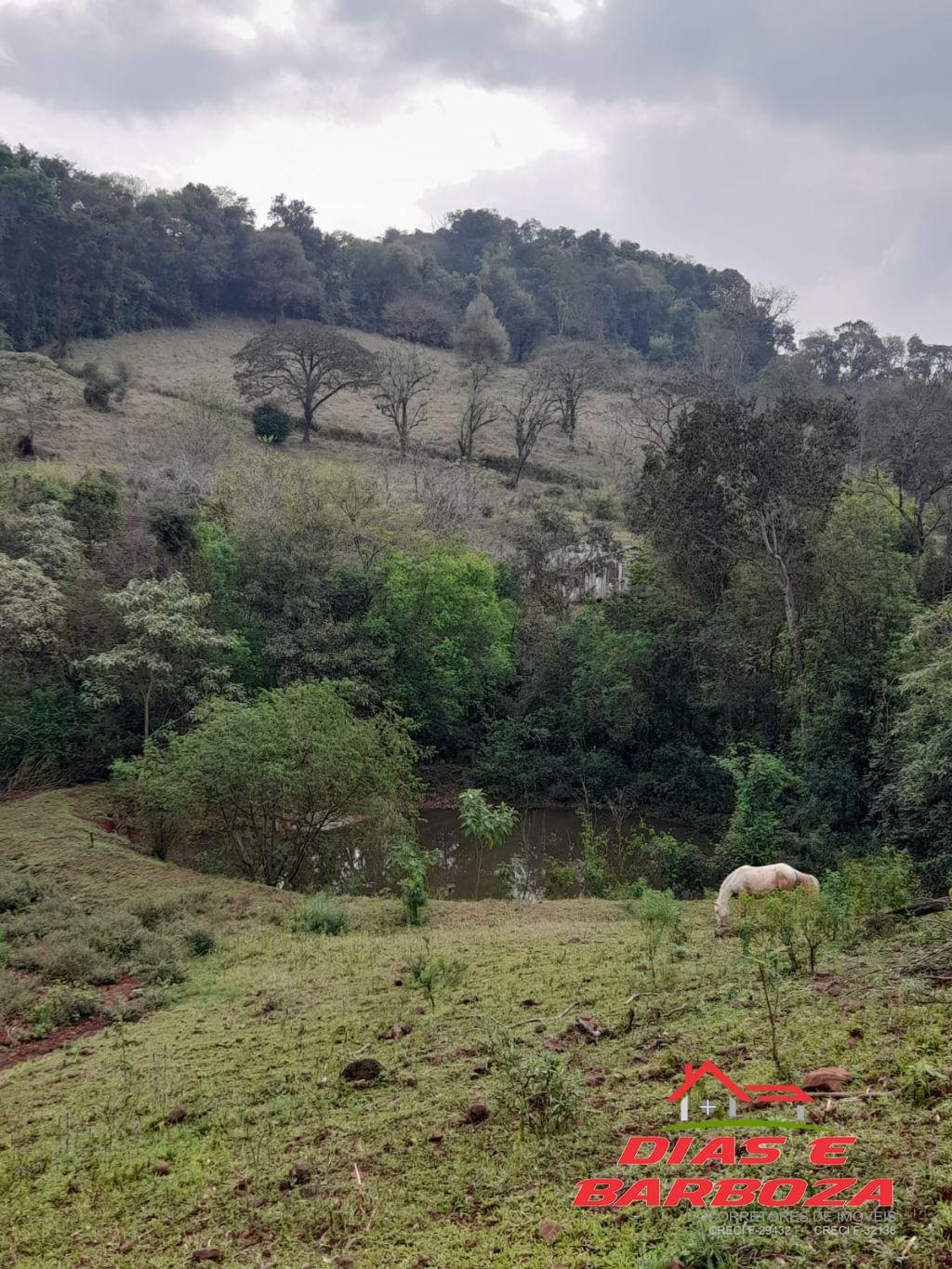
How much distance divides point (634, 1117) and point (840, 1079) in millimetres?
896

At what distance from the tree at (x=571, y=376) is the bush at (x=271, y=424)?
43.0 ft

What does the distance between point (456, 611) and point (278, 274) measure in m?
41.0

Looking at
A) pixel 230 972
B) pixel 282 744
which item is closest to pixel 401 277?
pixel 282 744

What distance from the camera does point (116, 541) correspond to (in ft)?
64.3

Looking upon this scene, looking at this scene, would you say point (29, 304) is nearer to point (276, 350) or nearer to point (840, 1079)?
point (276, 350)

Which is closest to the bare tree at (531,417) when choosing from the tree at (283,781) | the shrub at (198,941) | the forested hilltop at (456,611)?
the forested hilltop at (456,611)

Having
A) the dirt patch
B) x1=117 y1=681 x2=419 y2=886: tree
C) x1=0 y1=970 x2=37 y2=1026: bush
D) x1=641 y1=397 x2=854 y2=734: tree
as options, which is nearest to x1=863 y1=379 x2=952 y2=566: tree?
x1=641 y1=397 x2=854 y2=734: tree

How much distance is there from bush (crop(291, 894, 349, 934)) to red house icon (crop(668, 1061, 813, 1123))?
235 inches

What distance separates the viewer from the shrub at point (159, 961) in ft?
24.5

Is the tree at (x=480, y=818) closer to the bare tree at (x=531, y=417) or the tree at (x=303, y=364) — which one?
the bare tree at (x=531, y=417)

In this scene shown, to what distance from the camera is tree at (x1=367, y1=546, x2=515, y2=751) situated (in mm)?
20188

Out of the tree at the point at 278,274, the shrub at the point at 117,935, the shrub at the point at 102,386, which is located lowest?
the shrub at the point at 117,935

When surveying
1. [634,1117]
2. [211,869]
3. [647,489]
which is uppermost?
[647,489]

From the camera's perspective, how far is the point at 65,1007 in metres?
6.72
